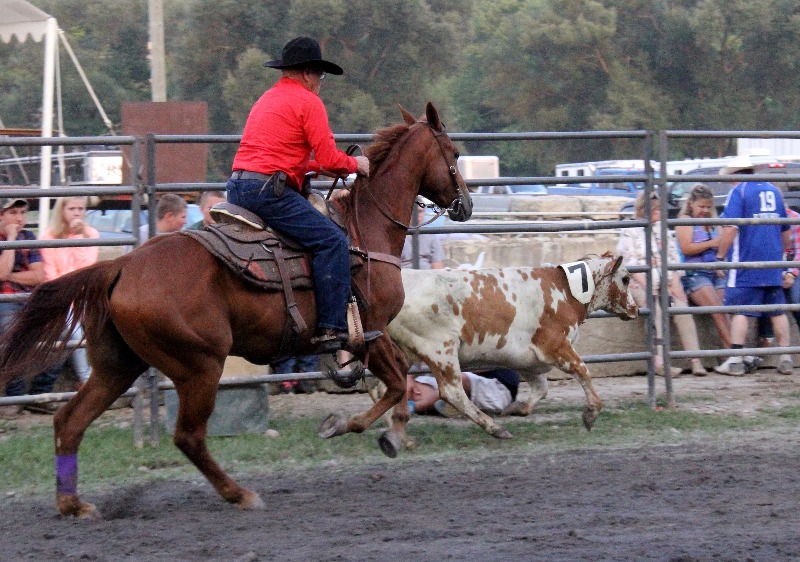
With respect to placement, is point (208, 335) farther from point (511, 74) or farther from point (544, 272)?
point (511, 74)

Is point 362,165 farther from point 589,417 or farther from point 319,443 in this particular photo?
point 589,417

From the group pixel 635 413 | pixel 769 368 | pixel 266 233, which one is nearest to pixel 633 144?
pixel 769 368

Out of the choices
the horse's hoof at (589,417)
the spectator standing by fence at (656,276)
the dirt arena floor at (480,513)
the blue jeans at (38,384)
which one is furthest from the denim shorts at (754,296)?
the blue jeans at (38,384)

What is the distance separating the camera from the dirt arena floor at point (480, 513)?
4637 millimetres

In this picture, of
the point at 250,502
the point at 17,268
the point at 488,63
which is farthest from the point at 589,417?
the point at 488,63

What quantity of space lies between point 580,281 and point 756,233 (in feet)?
8.16

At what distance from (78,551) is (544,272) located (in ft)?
13.5

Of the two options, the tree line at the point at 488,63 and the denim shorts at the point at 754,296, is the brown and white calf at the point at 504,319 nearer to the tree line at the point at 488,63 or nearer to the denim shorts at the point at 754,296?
the denim shorts at the point at 754,296

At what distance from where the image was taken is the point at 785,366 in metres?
9.82

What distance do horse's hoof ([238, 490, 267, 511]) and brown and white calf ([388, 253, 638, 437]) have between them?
1.99 meters

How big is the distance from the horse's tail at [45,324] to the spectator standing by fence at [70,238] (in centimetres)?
172

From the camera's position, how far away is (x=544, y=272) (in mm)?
7820

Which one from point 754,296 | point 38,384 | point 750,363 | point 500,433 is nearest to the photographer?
point 500,433

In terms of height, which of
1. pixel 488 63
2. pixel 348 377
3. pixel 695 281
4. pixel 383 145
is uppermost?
pixel 488 63
